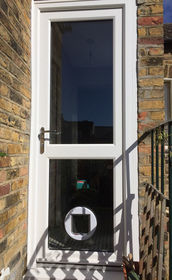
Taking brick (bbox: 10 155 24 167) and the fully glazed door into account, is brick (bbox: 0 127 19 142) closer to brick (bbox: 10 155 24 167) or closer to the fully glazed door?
brick (bbox: 10 155 24 167)

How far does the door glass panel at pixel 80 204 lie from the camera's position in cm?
186

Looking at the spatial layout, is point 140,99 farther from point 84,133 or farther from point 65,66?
point 65,66

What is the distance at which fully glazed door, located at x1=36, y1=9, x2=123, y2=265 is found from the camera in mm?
1852

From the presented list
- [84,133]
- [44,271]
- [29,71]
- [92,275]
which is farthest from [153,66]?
[44,271]

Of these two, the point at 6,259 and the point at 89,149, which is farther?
the point at 89,149

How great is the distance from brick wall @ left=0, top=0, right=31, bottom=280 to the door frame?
0.26 ft

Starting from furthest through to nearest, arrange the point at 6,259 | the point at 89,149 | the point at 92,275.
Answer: the point at 89,149
the point at 92,275
the point at 6,259

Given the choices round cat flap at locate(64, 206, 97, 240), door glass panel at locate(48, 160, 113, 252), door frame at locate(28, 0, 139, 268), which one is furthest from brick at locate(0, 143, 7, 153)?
round cat flap at locate(64, 206, 97, 240)

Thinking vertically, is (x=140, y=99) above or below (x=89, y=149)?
above

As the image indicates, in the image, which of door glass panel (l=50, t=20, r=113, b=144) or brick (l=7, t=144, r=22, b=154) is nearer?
brick (l=7, t=144, r=22, b=154)

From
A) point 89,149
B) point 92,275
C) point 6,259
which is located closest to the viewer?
point 6,259

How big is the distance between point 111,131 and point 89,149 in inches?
9.0

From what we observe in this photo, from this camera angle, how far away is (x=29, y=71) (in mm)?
1847

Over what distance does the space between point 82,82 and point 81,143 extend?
499mm
